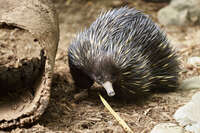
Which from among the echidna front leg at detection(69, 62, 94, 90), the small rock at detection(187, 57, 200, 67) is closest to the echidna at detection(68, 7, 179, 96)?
the echidna front leg at detection(69, 62, 94, 90)

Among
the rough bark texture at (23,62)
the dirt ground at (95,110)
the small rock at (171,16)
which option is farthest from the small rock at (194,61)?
the rough bark texture at (23,62)

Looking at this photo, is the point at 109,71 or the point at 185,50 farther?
the point at 185,50

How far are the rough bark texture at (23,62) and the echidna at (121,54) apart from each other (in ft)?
1.54

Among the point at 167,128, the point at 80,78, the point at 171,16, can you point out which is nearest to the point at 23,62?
the point at 80,78

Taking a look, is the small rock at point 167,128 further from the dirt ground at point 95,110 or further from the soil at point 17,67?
the soil at point 17,67

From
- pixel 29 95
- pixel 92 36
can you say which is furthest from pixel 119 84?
pixel 29 95

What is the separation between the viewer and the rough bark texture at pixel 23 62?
109 inches

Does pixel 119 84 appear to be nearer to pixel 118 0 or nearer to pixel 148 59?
pixel 148 59

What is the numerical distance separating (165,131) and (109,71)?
30.8 inches

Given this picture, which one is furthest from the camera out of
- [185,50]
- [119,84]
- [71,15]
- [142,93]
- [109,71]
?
[71,15]

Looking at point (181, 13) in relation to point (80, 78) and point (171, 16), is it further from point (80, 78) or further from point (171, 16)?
point (80, 78)

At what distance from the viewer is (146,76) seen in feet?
11.6

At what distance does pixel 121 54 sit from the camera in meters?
3.30

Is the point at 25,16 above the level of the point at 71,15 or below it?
below
